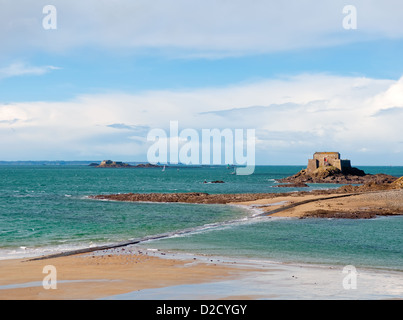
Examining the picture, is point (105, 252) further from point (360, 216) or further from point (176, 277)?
point (360, 216)

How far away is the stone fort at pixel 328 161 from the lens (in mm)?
142000

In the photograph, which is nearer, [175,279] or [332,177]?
[175,279]

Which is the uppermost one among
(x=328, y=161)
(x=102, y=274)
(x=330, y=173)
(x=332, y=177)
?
(x=328, y=161)

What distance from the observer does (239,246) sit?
2700cm

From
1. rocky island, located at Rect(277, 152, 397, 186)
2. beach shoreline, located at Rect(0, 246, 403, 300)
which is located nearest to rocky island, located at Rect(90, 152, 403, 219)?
beach shoreline, located at Rect(0, 246, 403, 300)

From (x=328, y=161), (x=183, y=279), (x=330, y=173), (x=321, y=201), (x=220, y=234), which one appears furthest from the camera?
(x=328, y=161)

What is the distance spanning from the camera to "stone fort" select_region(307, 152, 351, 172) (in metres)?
142

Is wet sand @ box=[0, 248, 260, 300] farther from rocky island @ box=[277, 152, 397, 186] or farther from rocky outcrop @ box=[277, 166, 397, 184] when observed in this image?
rocky outcrop @ box=[277, 166, 397, 184]

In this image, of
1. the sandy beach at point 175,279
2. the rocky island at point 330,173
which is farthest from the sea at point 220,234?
the rocky island at point 330,173

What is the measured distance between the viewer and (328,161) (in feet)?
475

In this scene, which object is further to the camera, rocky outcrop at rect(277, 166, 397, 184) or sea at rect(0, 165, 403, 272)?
rocky outcrop at rect(277, 166, 397, 184)

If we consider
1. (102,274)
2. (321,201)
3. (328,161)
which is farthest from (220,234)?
(328,161)

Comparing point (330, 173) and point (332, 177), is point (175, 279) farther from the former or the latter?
point (330, 173)
